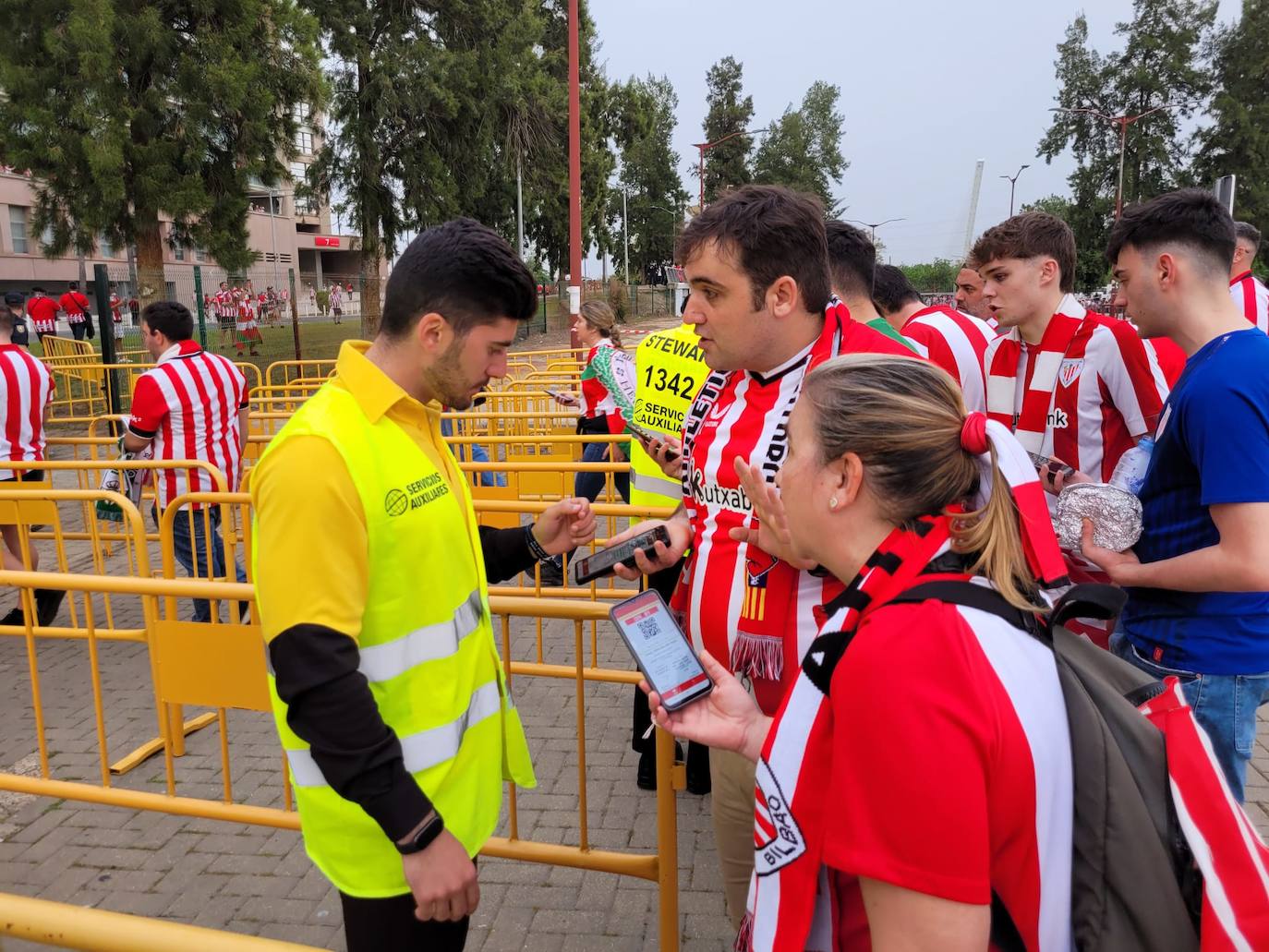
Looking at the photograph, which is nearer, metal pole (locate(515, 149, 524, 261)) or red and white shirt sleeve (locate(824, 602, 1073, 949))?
red and white shirt sleeve (locate(824, 602, 1073, 949))

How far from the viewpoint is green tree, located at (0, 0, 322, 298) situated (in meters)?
15.8

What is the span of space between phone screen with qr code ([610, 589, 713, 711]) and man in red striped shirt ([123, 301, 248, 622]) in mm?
4513

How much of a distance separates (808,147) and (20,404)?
283ft

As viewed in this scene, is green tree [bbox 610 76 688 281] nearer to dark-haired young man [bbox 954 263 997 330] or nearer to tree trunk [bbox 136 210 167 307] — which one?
tree trunk [bbox 136 210 167 307]

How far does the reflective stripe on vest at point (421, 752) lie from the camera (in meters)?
1.77

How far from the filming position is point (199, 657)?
323cm

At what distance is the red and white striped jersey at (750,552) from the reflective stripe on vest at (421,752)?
0.67 meters

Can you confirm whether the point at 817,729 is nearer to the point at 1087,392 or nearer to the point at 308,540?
the point at 308,540

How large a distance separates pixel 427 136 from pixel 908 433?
27.1 m

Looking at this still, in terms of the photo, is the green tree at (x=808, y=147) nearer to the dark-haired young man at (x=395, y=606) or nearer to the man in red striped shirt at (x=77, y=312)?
the man in red striped shirt at (x=77, y=312)

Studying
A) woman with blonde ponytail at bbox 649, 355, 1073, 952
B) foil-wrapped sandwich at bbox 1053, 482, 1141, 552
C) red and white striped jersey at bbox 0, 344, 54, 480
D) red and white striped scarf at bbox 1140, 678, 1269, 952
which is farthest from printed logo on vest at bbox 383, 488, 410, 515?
red and white striped jersey at bbox 0, 344, 54, 480

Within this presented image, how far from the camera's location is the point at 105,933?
3.95 feet

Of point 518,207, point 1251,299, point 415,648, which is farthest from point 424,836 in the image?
point 518,207

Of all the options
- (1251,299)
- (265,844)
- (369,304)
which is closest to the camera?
(265,844)
